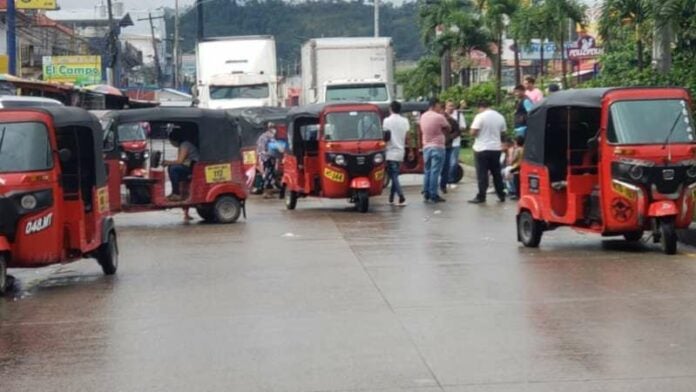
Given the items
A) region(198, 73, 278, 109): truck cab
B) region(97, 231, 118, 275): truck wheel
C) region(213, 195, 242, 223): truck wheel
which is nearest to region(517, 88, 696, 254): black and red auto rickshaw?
region(97, 231, 118, 275): truck wheel

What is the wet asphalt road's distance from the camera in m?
9.44

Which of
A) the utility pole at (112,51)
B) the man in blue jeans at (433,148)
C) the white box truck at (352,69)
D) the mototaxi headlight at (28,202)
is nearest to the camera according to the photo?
the mototaxi headlight at (28,202)

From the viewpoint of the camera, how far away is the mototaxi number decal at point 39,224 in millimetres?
13594

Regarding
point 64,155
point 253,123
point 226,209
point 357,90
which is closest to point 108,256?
point 64,155

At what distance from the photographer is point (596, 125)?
16.9m

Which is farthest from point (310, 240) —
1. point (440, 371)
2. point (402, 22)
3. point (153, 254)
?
point (402, 22)

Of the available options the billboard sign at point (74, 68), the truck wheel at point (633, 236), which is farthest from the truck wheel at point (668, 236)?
the billboard sign at point (74, 68)

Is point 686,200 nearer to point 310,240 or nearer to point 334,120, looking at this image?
point 310,240

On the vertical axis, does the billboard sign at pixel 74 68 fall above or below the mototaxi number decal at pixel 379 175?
above

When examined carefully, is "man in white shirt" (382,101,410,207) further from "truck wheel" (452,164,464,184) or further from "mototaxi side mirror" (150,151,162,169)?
"mototaxi side mirror" (150,151,162,169)

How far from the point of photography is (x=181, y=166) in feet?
71.9

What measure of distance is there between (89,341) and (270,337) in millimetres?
1532

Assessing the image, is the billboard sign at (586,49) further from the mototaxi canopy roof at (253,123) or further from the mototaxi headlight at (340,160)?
the mototaxi headlight at (340,160)

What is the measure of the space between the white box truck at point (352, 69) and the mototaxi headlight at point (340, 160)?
15.4 meters
